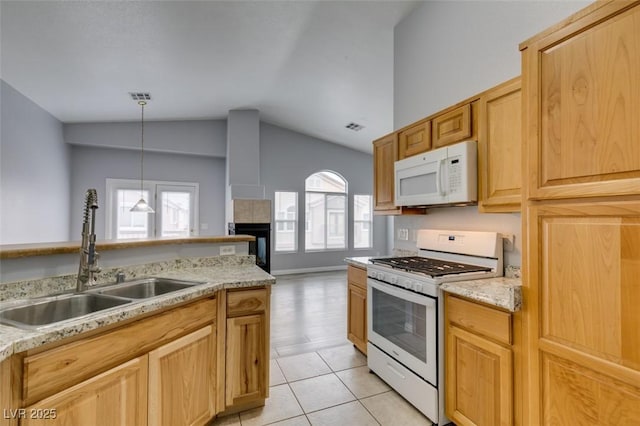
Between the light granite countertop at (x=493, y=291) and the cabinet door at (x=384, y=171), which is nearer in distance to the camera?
the light granite countertop at (x=493, y=291)

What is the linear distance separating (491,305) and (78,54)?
4455mm

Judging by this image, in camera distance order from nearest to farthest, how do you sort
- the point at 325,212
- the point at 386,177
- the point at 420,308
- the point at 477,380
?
1. the point at 477,380
2. the point at 420,308
3. the point at 386,177
4. the point at 325,212

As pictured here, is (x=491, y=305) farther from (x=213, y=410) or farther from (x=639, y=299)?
(x=213, y=410)

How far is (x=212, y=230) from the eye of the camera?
695 cm

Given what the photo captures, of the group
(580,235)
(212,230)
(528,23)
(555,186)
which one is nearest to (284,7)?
(528,23)

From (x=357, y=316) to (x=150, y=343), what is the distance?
76.6 inches

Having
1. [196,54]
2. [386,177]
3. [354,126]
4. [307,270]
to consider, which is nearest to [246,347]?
[386,177]

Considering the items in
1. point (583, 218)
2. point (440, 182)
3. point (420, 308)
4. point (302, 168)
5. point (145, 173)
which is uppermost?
point (302, 168)

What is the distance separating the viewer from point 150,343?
1476mm

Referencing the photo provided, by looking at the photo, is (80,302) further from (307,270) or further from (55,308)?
→ (307,270)

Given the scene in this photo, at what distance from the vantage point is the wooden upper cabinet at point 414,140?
260 cm

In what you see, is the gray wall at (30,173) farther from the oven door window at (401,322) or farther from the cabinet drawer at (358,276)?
the oven door window at (401,322)

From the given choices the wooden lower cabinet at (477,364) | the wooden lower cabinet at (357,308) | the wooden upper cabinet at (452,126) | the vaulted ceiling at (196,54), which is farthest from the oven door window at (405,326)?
the vaulted ceiling at (196,54)

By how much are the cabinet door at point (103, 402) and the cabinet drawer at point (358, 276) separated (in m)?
1.86
